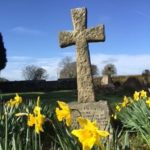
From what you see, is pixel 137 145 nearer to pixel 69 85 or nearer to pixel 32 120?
pixel 32 120

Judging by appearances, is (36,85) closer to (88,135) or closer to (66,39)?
(66,39)

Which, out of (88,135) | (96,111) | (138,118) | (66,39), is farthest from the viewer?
(66,39)

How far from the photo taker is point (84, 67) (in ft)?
29.0

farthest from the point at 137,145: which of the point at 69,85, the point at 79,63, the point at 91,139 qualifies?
the point at 69,85

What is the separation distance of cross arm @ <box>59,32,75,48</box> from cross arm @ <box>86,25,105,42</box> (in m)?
0.29

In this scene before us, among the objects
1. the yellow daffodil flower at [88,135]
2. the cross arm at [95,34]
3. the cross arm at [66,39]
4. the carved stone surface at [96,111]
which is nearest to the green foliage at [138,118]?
the carved stone surface at [96,111]

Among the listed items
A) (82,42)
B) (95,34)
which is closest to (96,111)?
(82,42)

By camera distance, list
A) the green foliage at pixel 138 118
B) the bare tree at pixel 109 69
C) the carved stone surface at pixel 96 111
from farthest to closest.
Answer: the bare tree at pixel 109 69, the carved stone surface at pixel 96 111, the green foliage at pixel 138 118

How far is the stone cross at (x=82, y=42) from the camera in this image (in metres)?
8.81

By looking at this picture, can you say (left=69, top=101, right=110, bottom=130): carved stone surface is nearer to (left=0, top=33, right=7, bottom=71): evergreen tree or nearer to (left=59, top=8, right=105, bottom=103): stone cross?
(left=59, top=8, right=105, bottom=103): stone cross

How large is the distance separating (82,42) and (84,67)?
478 millimetres

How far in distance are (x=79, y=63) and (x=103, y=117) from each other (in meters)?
1.09

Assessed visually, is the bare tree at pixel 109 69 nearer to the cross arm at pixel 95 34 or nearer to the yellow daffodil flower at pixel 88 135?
the cross arm at pixel 95 34

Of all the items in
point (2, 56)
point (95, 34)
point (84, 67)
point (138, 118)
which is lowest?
point (138, 118)
